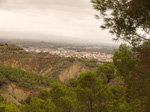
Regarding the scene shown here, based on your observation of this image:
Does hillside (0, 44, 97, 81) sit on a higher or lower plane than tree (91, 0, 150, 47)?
lower

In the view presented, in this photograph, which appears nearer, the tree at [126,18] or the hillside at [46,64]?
the tree at [126,18]

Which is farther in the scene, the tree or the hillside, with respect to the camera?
the hillside

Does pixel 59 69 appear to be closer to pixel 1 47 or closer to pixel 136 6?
pixel 1 47

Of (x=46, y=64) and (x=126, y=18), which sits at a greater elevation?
(x=126, y=18)

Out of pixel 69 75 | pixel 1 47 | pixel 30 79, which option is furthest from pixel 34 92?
pixel 1 47

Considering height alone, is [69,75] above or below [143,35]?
below

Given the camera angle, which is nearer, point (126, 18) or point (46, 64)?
point (126, 18)

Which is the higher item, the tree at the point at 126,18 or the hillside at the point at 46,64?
the tree at the point at 126,18

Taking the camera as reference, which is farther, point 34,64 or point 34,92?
point 34,64
